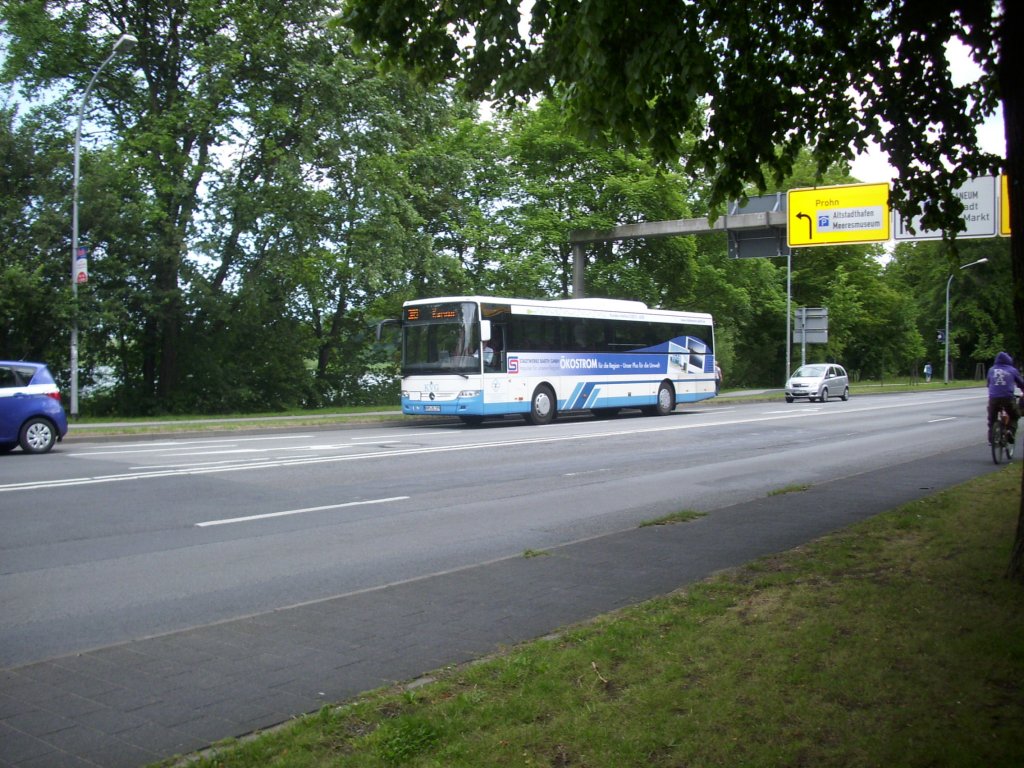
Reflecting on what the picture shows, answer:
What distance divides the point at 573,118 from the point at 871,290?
202 ft

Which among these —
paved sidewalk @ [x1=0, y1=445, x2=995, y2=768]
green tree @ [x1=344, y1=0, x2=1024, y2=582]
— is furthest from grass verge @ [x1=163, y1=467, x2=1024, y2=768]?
green tree @ [x1=344, y1=0, x2=1024, y2=582]

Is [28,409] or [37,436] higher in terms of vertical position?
[28,409]

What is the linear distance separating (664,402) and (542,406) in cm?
645

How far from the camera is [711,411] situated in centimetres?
3275

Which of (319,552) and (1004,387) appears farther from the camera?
(1004,387)

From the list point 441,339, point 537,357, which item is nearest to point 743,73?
point 441,339

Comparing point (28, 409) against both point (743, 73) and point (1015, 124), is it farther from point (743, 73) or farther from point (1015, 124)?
point (1015, 124)

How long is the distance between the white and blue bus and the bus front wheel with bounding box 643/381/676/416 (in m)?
0.04

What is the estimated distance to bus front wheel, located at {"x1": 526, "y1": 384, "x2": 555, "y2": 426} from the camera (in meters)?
25.9

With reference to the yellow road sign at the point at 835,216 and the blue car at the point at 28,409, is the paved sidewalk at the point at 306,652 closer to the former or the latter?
the blue car at the point at 28,409

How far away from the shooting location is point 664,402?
31109 millimetres

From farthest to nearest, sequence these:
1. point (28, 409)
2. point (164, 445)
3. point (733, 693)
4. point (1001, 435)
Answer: point (164, 445)
point (28, 409)
point (1001, 435)
point (733, 693)

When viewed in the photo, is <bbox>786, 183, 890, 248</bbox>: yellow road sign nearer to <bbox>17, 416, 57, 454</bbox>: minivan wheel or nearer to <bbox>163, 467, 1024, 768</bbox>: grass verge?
<bbox>17, 416, 57, 454</bbox>: minivan wheel

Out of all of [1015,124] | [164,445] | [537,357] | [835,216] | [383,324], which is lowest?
[164,445]
